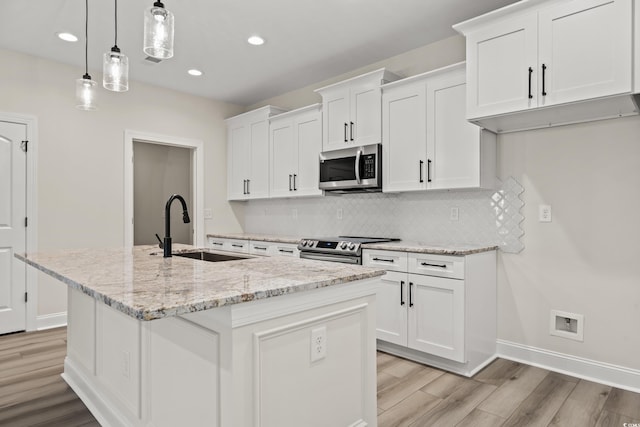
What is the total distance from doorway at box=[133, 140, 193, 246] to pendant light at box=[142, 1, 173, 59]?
4600 mm

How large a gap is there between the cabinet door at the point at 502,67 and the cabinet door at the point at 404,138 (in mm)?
563

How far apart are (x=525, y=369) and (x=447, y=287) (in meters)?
0.86

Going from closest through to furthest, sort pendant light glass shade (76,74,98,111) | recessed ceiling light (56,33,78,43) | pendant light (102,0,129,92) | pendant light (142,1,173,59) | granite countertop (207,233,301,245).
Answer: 1. pendant light (142,1,173,59)
2. pendant light (102,0,129,92)
3. pendant light glass shade (76,74,98,111)
4. recessed ceiling light (56,33,78,43)
5. granite countertop (207,233,301,245)

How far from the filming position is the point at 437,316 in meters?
2.86

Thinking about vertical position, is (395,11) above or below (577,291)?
above

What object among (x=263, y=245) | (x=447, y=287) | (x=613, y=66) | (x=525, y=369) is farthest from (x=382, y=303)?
(x=613, y=66)

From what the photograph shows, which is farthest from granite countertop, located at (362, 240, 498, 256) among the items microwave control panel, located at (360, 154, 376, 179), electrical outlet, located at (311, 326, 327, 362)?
electrical outlet, located at (311, 326, 327, 362)

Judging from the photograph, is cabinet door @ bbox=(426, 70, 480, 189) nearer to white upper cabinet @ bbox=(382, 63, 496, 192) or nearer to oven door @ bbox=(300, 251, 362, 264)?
white upper cabinet @ bbox=(382, 63, 496, 192)

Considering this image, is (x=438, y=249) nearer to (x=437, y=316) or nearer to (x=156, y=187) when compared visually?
(x=437, y=316)

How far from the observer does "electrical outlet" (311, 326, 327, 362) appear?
1.54m

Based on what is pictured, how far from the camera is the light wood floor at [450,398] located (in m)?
2.16

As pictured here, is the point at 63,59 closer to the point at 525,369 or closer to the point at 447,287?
the point at 447,287

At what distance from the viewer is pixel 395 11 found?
9.73 feet

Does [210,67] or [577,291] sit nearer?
[577,291]
